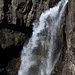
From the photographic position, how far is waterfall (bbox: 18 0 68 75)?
2403cm

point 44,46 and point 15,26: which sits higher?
point 15,26

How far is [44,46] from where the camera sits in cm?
2542

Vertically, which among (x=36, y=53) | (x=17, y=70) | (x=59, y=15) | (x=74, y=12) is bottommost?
(x=17, y=70)

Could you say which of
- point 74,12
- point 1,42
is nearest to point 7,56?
point 1,42

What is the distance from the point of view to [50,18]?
2636 cm

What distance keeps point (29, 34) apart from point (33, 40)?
41.9 inches

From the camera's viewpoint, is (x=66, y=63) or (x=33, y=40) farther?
(x=33, y=40)

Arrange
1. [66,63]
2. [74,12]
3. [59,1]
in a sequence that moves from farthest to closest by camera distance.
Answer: [59,1] < [66,63] < [74,12]

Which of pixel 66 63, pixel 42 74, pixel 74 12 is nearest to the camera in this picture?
pixel 74 12

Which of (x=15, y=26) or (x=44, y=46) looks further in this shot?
(x=15, y=26)

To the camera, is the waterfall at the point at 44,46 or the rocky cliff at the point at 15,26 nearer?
the waterfall at the point at 44,46

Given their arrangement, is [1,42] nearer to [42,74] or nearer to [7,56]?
[7,56]

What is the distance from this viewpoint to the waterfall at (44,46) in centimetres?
2403

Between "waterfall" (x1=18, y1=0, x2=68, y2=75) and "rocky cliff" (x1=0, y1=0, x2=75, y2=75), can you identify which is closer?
"waterfall" (x1=18, y1=0, x2=68, y2=75)
